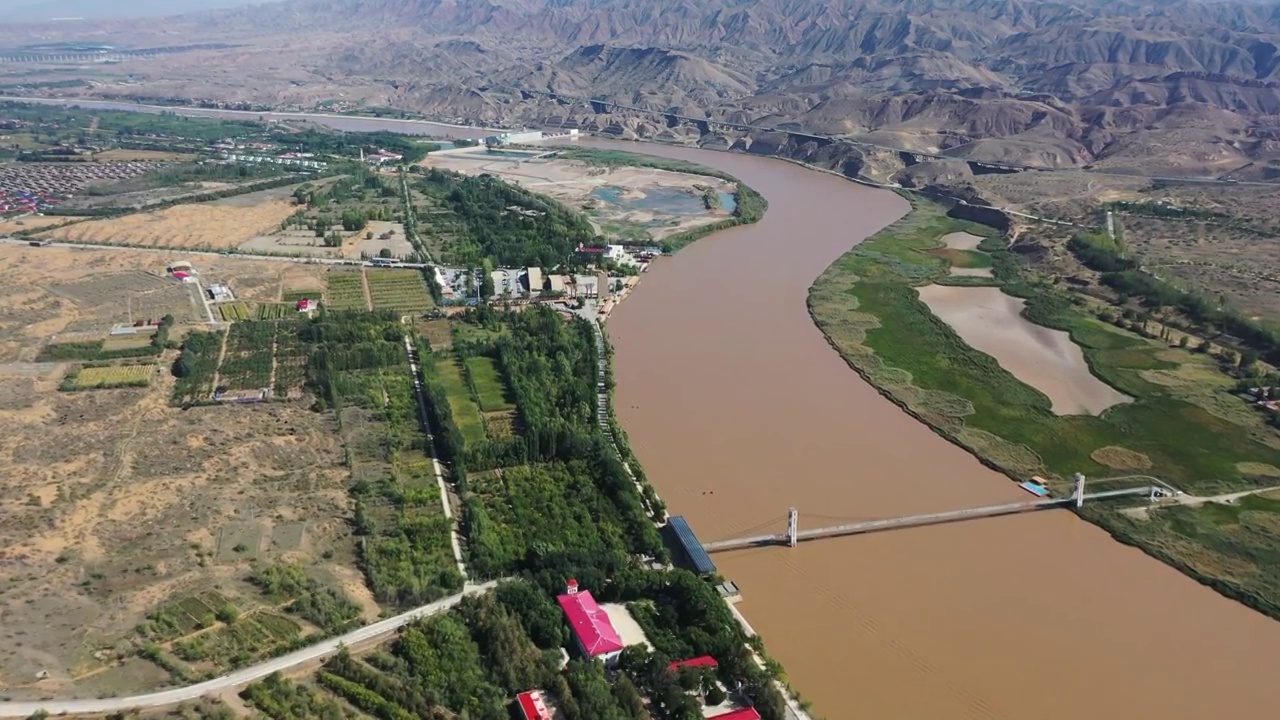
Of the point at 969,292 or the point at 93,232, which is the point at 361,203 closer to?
the point at 93,232

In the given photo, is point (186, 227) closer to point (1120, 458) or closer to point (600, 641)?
point (600, 641)

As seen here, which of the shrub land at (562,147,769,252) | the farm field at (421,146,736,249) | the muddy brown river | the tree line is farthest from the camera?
the farm field at (421,146,736,249)

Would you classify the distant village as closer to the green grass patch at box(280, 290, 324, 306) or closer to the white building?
the green grass patch at box(280, 290, 324, 306)

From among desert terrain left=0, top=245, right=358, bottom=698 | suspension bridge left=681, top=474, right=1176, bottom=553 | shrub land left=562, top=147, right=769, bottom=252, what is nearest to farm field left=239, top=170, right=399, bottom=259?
desert terrain left=0, top=245, right=358, bottom=698

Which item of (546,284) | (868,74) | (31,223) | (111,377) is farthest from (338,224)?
(868,74)

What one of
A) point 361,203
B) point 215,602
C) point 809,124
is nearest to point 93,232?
point 361,203

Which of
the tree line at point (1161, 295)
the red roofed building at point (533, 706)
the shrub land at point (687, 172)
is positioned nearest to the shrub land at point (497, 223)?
the shrub land at point (687, 172)
